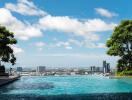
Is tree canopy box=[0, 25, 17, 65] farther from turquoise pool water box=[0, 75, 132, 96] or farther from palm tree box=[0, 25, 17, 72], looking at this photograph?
turquoise pool water box=[0, 75, 132, 96]

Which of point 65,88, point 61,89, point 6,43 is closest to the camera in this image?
point 61,89

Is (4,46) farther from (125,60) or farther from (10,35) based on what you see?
(125,60)

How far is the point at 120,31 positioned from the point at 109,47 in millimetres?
3381

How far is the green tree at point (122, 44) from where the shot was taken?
59.5m

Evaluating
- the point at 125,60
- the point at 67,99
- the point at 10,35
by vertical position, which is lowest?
the point at 67,99

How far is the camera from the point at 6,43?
55.8m

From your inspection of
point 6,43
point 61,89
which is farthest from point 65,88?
point 6,43

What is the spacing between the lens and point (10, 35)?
190 ft

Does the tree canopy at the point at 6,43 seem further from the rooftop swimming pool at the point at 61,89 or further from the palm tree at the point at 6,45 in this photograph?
the rooftop swimming pool at the point at 61,89

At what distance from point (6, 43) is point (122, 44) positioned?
18788mm

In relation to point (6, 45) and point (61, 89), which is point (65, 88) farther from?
point (6, 45)

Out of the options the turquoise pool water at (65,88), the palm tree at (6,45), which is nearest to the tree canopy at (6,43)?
the palm tree at (6,45)

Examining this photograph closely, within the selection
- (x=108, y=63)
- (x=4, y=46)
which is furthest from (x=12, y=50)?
(x=108, y=63)

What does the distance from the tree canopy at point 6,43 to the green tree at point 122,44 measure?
1564 centimetres
